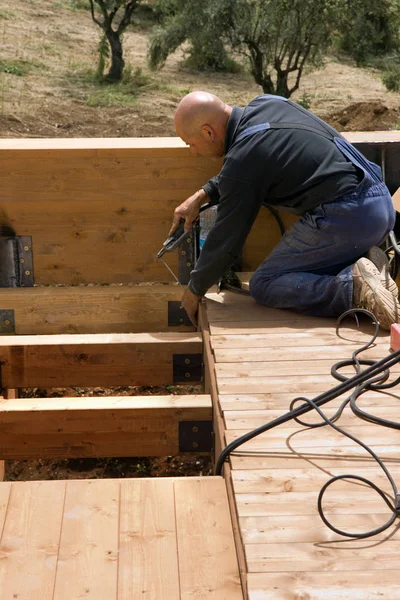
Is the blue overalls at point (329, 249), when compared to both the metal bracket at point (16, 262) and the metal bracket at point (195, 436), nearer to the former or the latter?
the metal bracket at point (195, 436)

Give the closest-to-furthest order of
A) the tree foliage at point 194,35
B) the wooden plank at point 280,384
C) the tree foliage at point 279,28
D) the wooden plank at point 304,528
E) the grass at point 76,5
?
the wooden plank at point 304,528 → the wooden plank at point 280,384 → the tree foliage at point 279,28 → the tree foliage at point 194,35 → the grass at point 76,5

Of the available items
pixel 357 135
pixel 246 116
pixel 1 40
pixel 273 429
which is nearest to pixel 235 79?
pixel 1 40

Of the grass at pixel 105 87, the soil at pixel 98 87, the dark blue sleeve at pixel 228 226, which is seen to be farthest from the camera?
the grass at pixel 105 87

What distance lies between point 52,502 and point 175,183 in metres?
2.16

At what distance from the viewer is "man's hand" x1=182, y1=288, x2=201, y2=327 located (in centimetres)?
385

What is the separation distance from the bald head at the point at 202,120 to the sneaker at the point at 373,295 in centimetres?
Answer: 86

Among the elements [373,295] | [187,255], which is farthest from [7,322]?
[373,295]

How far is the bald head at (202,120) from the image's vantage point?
11.6 feet

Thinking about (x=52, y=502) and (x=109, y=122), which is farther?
(x=109, y=122)

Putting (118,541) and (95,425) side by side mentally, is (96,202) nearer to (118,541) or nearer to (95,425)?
(95,425)

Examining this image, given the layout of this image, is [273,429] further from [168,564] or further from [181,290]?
[181,290]

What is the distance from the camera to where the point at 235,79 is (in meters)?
16.4

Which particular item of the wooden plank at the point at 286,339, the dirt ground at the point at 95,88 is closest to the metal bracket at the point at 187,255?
the wooden plank at the point at 286,339

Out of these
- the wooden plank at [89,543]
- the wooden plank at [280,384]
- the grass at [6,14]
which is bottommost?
the grass at [6,14]
